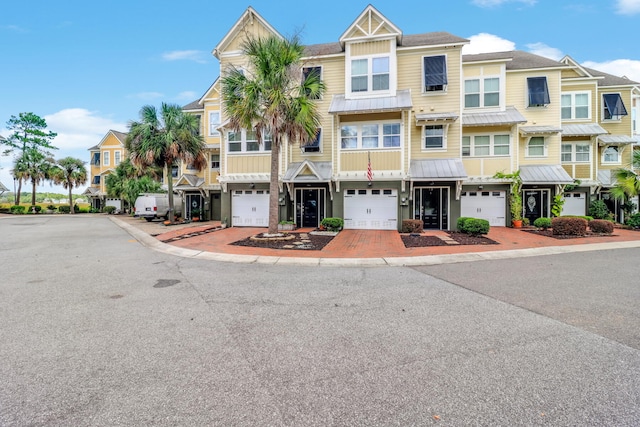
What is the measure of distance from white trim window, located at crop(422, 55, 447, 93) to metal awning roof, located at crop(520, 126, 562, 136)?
5994 mm

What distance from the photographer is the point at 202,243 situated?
13750 millimetres

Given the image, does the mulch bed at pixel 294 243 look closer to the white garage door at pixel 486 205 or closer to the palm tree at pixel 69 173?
the white garage door at pixel 486 205

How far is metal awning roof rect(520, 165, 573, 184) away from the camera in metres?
18.7

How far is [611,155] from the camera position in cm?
2259

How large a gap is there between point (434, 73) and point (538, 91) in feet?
24.0

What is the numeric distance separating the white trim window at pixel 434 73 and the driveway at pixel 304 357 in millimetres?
13966

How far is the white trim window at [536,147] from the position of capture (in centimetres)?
2002

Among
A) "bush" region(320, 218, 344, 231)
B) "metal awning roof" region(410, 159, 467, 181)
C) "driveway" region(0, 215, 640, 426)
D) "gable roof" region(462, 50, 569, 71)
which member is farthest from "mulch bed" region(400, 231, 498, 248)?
"gable roof" region(462, 50, 569, 71)

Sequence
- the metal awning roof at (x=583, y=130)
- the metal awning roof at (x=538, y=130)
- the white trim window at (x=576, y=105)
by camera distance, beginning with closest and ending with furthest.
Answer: the metal awning roof at (x=538, y=130)
the metal awning roof at (x=583, y=130)
the white trim window at (x=576, y=105)

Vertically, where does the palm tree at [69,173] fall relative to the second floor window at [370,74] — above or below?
below

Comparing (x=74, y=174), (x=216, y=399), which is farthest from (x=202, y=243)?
(x=74, y=174)

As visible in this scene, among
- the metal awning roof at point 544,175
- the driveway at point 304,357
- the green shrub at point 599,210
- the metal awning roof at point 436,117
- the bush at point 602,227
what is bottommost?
the driveway at point 304,357

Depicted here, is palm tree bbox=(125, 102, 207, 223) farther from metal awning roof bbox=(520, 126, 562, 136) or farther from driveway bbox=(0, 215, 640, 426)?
metal awning roof bbox=(520, 126, 562, 136)

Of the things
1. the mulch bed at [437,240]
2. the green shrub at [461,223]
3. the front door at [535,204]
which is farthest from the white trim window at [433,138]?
the front door at [535,204]
